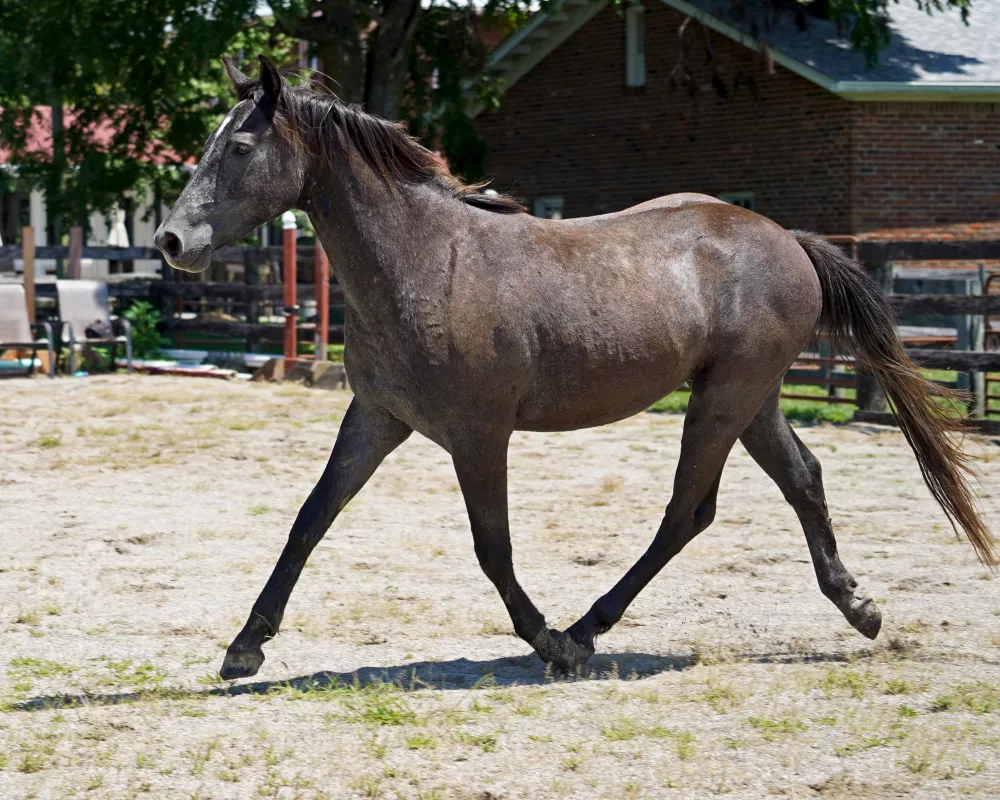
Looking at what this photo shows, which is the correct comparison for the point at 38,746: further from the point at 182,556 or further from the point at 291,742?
the point at 182,556

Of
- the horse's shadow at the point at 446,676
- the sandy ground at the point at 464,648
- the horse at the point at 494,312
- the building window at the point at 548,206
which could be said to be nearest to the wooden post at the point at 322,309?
the sandy ground at the point at 464,648

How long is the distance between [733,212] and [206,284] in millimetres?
13701

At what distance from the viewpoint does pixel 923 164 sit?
776 inches

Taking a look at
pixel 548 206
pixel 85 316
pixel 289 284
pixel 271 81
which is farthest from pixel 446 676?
pixel 548 206

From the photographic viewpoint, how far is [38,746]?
386 centimetres

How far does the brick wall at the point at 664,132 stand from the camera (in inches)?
797

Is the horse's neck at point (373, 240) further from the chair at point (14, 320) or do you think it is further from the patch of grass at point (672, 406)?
the chair at point (14, 320)

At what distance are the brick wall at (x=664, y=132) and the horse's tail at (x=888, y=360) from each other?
14.7 metres

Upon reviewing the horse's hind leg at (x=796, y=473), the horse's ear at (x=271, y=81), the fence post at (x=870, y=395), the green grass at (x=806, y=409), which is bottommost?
the green grass at (x=806, y=409)

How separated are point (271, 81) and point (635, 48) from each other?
19.2m

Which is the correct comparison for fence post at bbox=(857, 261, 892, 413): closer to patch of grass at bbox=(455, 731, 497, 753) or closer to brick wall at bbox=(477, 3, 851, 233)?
brick wall at bbox=(477, 3, 851, 233)

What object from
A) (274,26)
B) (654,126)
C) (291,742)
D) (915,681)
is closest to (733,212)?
(915,681)

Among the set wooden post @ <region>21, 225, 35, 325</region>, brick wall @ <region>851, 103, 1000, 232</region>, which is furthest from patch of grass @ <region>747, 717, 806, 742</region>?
brick wall @ <region>851, 103, 1000, 232</region>

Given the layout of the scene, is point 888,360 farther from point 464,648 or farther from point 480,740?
point 480,740
